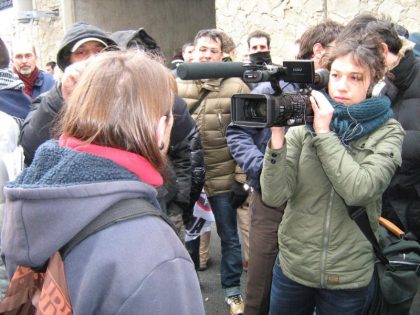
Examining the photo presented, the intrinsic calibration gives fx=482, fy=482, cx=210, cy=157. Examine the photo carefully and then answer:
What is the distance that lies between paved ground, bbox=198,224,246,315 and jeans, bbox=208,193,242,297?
0.38ft

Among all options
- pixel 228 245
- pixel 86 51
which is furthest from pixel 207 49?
pixel 228 245

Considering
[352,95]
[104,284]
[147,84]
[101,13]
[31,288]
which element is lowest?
[31,288]

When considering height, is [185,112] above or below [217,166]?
above

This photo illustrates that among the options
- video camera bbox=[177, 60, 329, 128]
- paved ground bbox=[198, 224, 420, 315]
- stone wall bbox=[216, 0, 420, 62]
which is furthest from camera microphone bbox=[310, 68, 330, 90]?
stone wall bbox=[216, 0, 420, 62]

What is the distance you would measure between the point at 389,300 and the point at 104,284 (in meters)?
1.49

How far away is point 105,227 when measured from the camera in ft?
3.28

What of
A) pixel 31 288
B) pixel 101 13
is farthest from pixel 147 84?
pixel 101 13

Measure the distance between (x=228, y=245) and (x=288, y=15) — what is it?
3189mm

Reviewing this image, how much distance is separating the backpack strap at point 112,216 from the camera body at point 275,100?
709mm

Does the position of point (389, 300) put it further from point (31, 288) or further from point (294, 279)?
point (31, 288)

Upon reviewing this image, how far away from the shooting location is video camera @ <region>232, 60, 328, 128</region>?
1656 mm

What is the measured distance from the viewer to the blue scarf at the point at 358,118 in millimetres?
1929

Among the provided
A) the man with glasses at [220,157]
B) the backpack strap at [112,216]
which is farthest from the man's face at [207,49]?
the backpack strap at [112,216]

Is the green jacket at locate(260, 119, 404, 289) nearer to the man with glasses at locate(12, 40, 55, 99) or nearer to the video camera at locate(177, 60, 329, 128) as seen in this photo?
the video camera at locate(177, 60, 329, 128)
